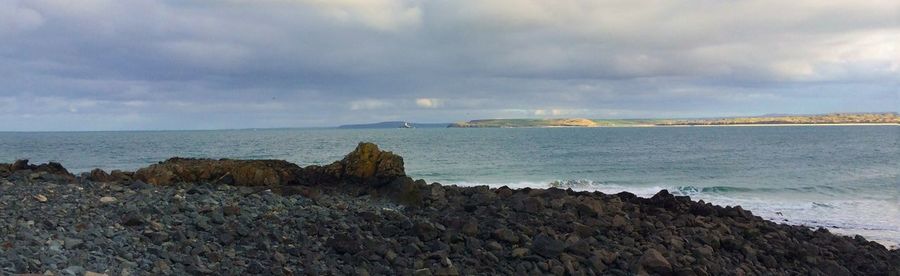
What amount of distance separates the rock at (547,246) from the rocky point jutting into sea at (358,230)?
27 millimetres

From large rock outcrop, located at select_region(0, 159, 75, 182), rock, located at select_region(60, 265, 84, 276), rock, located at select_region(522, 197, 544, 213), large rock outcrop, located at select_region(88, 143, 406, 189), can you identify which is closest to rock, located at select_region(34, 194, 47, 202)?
large rock outcrop, located at select_region(0, 159, 75, 182)

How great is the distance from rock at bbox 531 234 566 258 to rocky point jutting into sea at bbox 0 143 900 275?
3 centimetres

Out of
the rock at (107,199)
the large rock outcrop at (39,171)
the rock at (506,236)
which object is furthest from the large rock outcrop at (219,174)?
the rock at (506,236)

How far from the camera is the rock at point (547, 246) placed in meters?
8.79

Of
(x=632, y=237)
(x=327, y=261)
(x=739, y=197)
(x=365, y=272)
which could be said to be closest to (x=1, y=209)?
(x=327, y=261)

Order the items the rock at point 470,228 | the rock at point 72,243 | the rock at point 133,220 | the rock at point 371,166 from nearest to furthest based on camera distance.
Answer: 1. the rock at point 72,243
2. the rock at point 133,220
3. the rock at point 470,228
4. the rock at point 371,166

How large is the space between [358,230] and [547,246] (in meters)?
2.60

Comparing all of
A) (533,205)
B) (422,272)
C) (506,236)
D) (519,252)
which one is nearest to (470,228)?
(506,236)

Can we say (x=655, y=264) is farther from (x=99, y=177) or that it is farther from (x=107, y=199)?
(x=99, y=177)

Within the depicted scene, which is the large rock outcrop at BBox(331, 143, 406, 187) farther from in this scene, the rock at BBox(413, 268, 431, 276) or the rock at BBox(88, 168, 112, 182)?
the rock at BBox(413, 268, 431, 276)

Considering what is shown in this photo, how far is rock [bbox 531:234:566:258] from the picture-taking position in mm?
8789

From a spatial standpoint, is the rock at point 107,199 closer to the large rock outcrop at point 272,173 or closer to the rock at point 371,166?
the large rock outcrop at point 272,173

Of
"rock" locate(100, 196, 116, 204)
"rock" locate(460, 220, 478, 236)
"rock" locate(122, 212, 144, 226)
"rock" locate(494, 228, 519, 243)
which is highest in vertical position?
"rock" locate(100, 196, 116, 204)

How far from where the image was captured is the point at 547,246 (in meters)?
8.88
